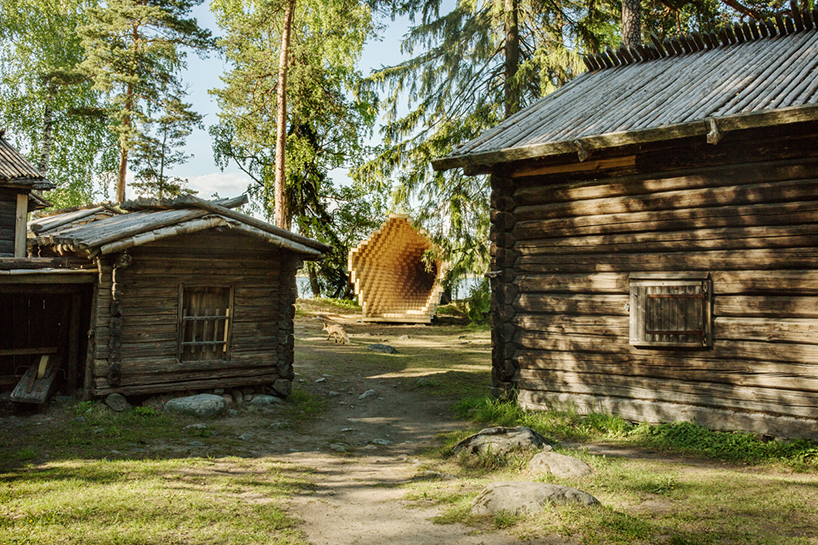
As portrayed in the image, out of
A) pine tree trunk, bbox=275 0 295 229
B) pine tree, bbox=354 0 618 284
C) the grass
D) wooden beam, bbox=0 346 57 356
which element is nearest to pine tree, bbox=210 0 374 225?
pine tree trunk, bbox=275 0 295 229

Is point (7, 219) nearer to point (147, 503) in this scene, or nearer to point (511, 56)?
point (511, 56)

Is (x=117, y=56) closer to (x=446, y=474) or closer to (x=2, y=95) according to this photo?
(x=2, y=95)

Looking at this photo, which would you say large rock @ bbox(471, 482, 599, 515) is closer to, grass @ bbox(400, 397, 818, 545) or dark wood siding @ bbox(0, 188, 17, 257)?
grass @ bbox(400, 397, 818, 545)

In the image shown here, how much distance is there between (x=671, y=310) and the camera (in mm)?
7938

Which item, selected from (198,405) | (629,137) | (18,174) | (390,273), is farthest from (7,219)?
(629,137)

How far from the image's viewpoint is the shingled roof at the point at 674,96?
23.9 ft

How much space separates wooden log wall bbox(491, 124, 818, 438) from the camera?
7188 mm

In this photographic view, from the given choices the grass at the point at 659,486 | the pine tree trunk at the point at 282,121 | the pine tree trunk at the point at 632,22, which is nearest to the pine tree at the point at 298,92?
the pine tree trunk at the point at 282,121

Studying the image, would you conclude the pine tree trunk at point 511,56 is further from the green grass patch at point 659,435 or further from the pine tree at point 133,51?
the pine tree at point 133,51

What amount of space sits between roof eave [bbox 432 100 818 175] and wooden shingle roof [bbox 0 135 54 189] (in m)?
13.5

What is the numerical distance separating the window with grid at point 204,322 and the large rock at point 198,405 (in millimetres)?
809

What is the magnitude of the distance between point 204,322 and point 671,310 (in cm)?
768

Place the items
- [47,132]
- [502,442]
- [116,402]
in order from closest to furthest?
[502,442]
[116,402]
[47,132]

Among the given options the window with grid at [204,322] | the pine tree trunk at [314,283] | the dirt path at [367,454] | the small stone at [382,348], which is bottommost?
the dirt path at [367,454]
